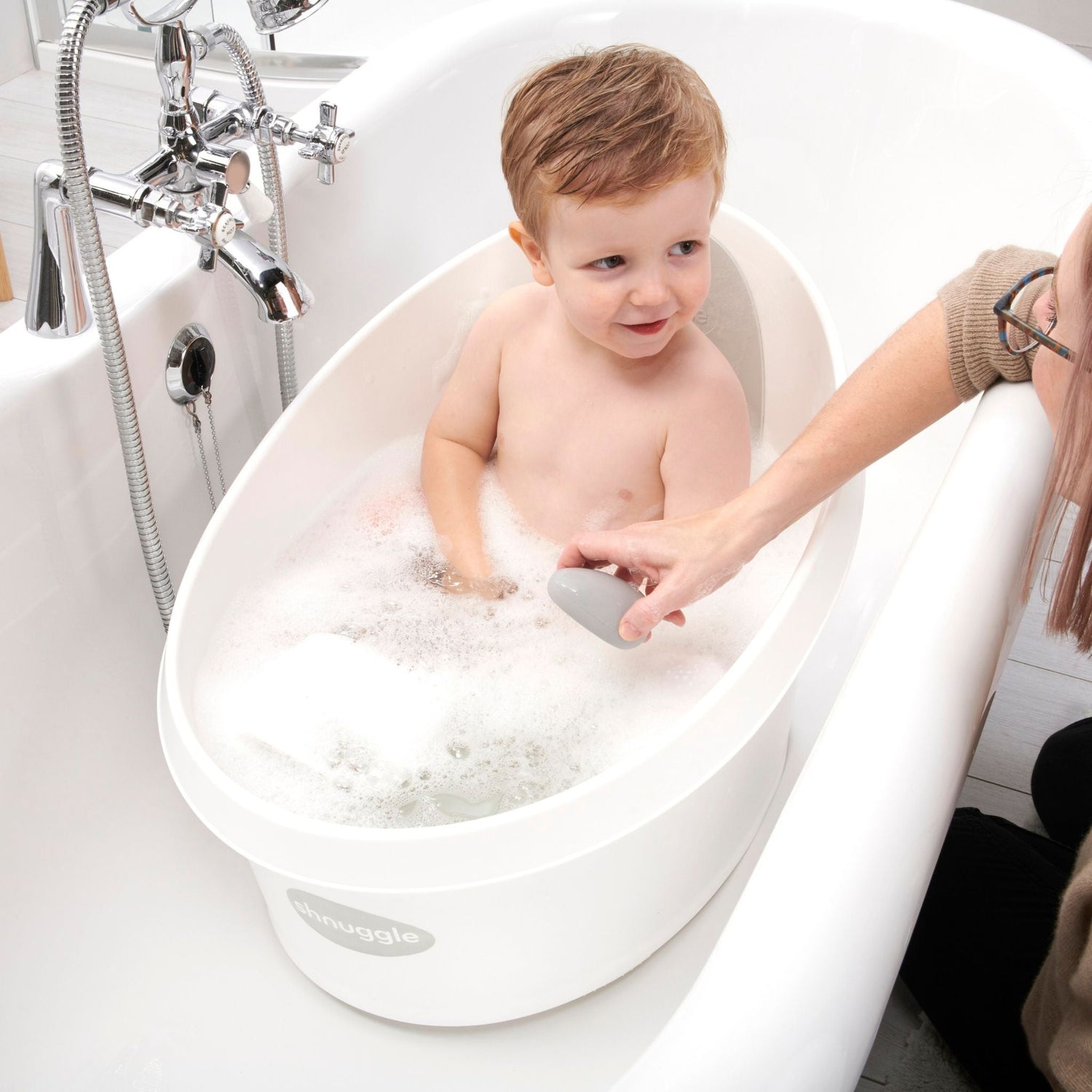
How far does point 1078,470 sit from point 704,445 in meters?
0.47

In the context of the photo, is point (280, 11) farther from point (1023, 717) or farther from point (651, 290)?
point (1023, 717)

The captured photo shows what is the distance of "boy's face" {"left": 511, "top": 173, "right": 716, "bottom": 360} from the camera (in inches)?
37.5

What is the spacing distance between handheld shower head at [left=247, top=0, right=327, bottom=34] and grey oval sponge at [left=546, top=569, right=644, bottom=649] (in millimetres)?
528

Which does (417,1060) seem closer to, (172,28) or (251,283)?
(251,283)

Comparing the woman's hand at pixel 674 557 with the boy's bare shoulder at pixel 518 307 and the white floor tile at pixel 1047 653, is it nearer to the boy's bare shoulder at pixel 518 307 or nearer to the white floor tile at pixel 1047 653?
the boy's bare shoulder at pixel 518 307

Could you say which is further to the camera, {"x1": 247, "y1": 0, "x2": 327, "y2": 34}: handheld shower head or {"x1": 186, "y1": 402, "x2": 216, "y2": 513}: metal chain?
{"x1": 186, "y1": 402, "x2": 216, "y2": 513}: metal chain

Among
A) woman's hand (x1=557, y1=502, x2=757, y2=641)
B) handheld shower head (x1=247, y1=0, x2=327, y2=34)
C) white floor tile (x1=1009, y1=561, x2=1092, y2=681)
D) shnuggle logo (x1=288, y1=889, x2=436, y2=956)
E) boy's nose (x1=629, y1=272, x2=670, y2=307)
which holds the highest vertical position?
handheld shower head (x1=247, y1=0, x2=327, y2=34)

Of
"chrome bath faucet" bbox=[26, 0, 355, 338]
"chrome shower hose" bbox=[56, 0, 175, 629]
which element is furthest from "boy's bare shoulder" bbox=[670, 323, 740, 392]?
"chrome shower hose" bbox=[56, 0, 175, 629]

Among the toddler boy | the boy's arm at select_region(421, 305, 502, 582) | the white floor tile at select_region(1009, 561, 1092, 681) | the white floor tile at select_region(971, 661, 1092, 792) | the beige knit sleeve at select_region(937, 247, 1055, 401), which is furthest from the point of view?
the white floor tile at select_region(1009, 561, 1092, 681)

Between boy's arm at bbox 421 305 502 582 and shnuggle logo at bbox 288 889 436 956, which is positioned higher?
boy's arm at bbox 421 305 502 582

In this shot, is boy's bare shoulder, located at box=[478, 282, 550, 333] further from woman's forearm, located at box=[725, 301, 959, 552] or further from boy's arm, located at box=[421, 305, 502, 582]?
woman's forearm, located at box=[725, 301, 959, 552]

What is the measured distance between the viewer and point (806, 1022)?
49 centimetres

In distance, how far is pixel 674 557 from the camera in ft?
2.86

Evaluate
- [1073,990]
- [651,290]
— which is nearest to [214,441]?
[651,290]
